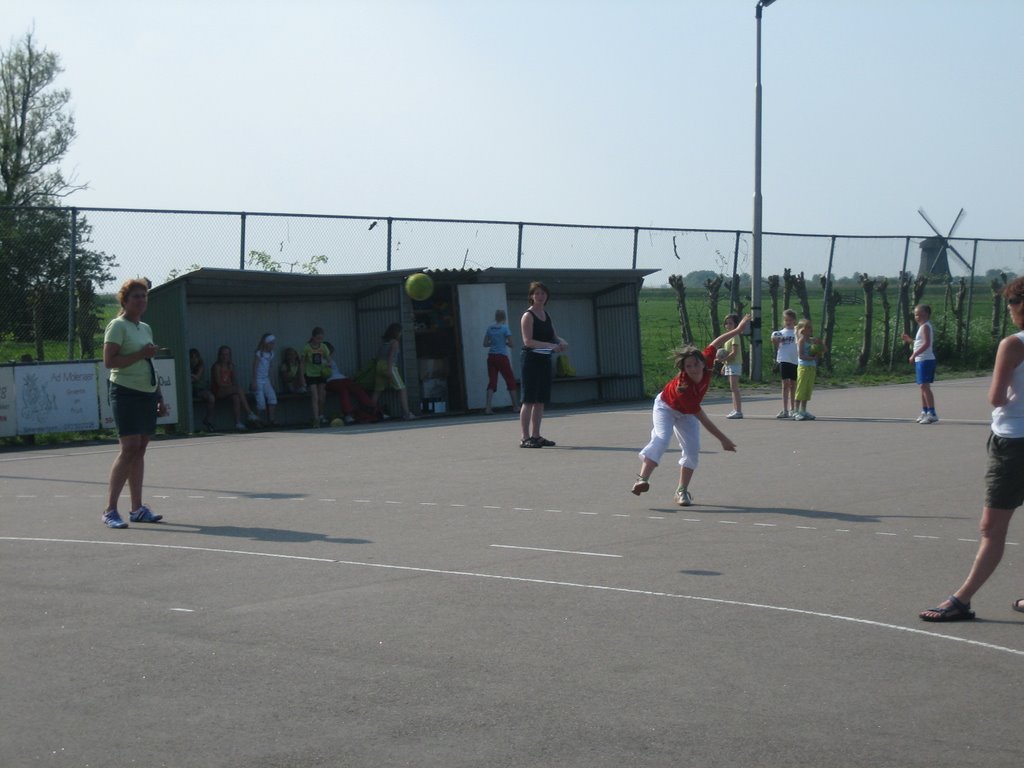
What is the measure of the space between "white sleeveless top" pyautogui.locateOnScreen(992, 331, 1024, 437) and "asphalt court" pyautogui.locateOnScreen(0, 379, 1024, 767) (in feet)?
3.36

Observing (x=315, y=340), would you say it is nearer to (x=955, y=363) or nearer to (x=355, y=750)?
(x=355, y=750)

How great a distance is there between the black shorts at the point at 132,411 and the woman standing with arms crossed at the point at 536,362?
638cm

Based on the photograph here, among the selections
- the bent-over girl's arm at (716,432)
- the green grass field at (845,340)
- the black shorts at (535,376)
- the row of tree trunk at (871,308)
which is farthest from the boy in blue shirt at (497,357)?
the bent-over girl's arm at (716,432)

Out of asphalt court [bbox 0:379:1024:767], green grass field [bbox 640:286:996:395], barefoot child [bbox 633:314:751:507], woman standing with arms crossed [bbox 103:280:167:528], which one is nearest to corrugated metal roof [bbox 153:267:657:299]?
green grass field [bbox 640:286:996:395]

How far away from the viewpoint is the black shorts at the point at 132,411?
10.4 meters

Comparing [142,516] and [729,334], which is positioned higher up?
[729,334]

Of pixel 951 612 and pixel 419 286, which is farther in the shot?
pixel 419 286

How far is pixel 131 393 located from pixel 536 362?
661 centimetres

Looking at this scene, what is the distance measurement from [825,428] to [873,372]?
619 inches

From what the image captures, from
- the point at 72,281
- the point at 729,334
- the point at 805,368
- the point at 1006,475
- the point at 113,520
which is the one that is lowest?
the point at 113,520

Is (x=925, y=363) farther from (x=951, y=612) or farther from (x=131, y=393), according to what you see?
(x=951, y=612)

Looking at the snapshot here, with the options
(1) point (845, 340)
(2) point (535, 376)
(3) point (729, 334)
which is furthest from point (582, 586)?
(1) point (845, 340)

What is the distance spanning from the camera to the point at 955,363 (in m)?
36.7

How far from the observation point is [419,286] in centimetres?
2208
